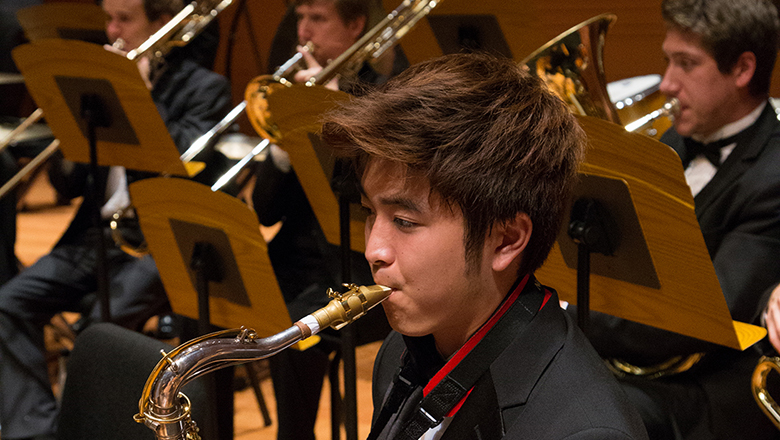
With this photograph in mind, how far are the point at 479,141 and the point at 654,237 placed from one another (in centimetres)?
61

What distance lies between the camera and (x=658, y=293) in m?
1.56

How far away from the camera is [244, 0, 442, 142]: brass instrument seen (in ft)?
7.45

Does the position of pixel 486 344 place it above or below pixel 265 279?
below

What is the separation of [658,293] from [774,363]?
0.25 metres

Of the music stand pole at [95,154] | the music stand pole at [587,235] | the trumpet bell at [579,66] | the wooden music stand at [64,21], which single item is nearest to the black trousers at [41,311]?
the music stand pole at [95,154]

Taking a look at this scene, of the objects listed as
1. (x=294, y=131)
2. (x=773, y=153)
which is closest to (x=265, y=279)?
(x=294, y=131)

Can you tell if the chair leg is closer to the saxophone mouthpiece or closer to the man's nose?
the man's nose

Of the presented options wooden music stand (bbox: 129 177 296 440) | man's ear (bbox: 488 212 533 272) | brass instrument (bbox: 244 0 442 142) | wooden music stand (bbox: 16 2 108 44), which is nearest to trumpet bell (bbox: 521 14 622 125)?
brass instrument (bbox: 244 0 442 142)

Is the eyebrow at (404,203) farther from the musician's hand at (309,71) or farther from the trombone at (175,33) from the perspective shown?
the trombone at (175,33)

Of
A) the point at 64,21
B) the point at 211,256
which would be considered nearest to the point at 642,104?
the point at 211,256

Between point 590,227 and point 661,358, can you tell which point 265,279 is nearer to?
point 590,227

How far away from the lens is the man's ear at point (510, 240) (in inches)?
42.6

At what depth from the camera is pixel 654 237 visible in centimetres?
150

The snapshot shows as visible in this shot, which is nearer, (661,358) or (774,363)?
(774,363)
